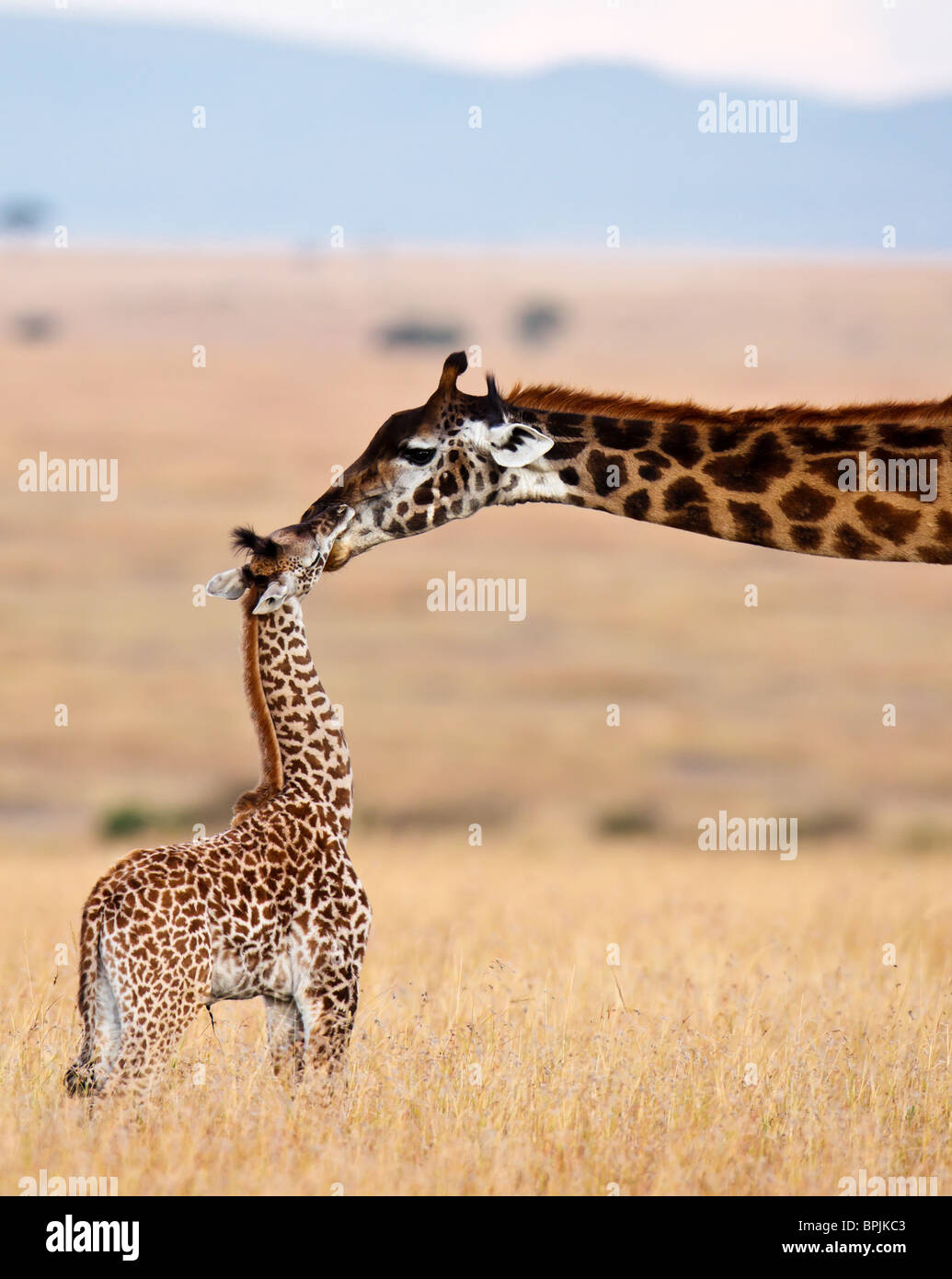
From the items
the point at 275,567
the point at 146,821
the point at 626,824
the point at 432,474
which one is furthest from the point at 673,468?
the point at 626,824

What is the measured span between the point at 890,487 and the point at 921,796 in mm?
22971

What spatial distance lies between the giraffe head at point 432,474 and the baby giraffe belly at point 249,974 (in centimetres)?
215

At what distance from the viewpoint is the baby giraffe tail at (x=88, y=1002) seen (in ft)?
23.1

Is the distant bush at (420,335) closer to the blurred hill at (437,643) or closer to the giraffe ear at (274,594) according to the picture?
the blurred hill at (437,643)

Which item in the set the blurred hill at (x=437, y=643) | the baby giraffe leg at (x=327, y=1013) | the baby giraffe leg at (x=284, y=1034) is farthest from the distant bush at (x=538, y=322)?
the baby giraffe leg at (x=327, y=1013)

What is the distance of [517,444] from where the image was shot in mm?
8523

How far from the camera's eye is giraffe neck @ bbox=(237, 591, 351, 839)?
810 cm

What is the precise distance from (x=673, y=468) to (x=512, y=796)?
20.8 m

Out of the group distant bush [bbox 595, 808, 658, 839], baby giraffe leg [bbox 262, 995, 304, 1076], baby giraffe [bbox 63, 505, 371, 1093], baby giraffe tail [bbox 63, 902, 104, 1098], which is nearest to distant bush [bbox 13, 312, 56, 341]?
distant bush [bbox 595, 808, 658, 839]

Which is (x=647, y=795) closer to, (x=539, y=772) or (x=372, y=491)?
(x=539, y=772)

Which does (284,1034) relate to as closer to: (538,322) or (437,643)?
(437,643)

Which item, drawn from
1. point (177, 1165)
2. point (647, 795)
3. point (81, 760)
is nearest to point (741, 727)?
point (647, 795)

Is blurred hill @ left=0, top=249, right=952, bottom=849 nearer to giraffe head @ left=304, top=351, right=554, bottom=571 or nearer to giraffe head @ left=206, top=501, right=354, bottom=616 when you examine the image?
giraffe head @ left=304, top=351, right=554, bottom=571

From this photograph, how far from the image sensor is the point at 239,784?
29438 millimetres
